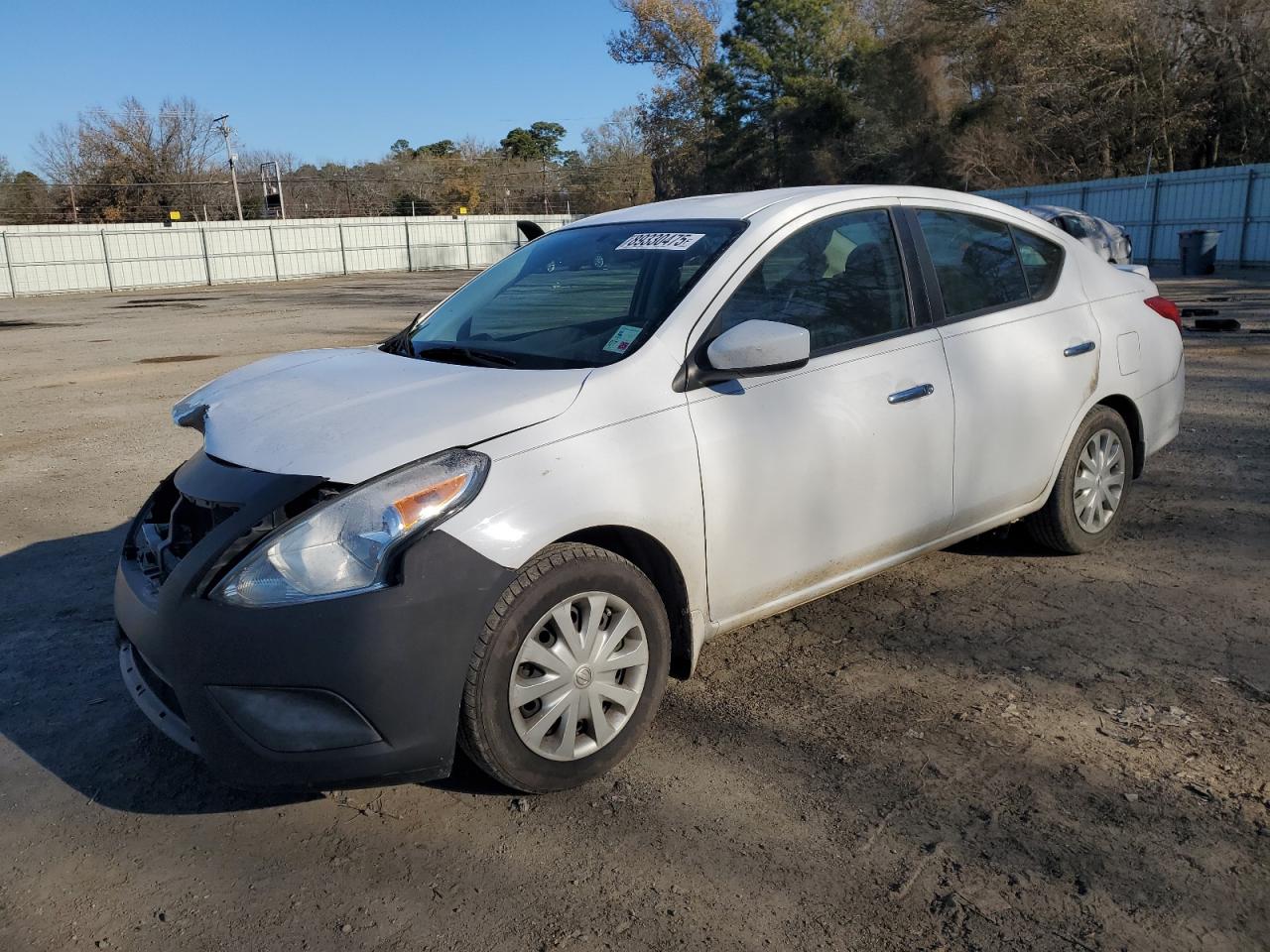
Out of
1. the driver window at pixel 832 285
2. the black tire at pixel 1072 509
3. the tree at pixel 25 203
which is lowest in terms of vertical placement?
the black tire at pixel 1072 509

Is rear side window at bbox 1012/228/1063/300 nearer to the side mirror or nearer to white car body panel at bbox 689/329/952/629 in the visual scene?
white car body panel at bbox 689/329/952/629

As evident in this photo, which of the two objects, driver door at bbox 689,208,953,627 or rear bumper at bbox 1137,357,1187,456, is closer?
driver door at bbox 689,208,953,627

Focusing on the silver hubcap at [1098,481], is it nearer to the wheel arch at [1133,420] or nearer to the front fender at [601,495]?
the wheel arch at [1133,420]

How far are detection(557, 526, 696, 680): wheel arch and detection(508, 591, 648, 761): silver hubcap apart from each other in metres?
0.19

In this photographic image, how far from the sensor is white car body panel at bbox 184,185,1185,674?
2.88 m

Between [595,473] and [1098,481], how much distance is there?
2.86m

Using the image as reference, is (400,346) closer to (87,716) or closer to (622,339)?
(622,339)

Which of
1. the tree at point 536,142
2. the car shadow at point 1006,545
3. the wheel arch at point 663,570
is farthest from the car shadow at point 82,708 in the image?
the tree at point 536,142

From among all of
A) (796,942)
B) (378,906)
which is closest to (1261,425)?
(796,942)

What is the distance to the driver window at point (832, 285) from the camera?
357cm

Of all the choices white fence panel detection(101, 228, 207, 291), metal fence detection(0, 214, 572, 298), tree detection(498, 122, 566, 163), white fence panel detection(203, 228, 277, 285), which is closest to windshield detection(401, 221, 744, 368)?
metal fence detection(0, 214, 572, 298)

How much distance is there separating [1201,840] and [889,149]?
4567 cm

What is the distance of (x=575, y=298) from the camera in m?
4.06

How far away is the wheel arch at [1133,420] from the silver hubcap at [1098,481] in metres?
0.15
